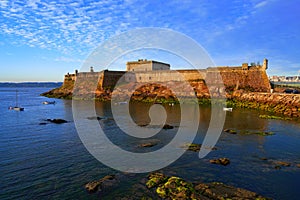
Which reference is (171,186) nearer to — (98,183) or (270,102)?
(98,183)

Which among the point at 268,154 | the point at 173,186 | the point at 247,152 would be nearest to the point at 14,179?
the point at 173,186

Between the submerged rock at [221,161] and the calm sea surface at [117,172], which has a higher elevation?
the submerged rock at [221,161]

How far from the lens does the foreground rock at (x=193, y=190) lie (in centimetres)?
1196

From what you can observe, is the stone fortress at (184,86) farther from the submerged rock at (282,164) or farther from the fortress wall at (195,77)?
the submerged rock at (282,164)

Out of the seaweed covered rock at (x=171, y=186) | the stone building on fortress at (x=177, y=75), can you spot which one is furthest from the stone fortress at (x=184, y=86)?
the seaweed covered rock at (x=171, y=186)

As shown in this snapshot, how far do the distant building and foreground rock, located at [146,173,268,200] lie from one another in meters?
70.9

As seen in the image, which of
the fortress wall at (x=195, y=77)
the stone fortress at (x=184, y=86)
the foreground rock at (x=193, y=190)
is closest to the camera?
the foreground rock at (x=193, y=190)

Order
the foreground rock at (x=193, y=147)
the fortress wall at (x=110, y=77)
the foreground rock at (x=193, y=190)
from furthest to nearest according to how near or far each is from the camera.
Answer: the fortress wall at (x=110, y=77) < the foreground rock at (x=193, y=147) < the foreground rock at (x=193, y=190)

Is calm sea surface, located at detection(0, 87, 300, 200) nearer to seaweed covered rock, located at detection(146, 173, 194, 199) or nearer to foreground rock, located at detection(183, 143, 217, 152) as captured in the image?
seaweed covered rock, located at detection(146, 173, 194, 199)

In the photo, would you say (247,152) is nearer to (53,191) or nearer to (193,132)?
(193,132)

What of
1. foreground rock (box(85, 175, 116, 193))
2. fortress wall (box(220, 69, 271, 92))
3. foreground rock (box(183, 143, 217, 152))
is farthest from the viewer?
fortress wall (box(220, 69, 271, 92))

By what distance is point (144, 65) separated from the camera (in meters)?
84.4

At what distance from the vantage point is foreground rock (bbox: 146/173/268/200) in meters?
12.0

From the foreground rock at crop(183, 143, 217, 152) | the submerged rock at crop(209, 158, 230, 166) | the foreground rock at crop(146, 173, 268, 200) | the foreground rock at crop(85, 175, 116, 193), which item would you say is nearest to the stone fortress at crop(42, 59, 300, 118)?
the foreground rock at crop(183, 143, 217, 152)
